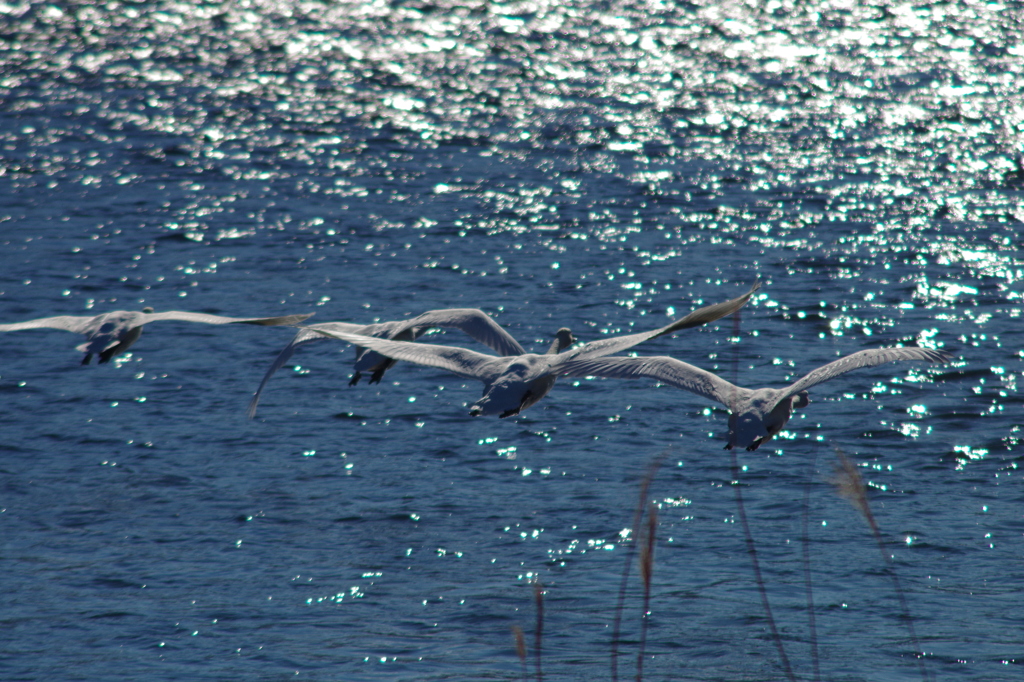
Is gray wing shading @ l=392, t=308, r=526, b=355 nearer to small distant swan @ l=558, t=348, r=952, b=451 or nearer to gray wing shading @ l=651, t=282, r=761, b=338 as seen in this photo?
small distant swan @ l=558, t=348, r=952, b=451

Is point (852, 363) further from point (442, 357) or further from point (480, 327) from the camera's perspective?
point (480, 327)

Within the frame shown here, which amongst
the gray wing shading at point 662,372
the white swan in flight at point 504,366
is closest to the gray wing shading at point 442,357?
the white swan in flight at point 504,366

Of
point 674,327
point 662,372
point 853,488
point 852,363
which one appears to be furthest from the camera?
point 662,372

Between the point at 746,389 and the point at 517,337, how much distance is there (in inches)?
626

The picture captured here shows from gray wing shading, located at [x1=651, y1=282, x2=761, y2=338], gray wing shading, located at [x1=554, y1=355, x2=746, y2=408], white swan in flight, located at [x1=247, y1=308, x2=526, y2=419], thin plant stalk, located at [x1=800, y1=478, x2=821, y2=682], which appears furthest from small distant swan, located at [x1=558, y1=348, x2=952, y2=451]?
white swan in flight, located at [x1=247, y1=308, x2=526, y2=419]

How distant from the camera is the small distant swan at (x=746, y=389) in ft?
33.8

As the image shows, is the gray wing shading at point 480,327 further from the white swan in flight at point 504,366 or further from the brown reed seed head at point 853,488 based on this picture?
the brown reed seed head at point 853,488

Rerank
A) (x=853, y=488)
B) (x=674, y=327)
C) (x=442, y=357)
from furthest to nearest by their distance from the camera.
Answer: (x=442, y=357) < (x=674, y=327) < (x=853, y=488)

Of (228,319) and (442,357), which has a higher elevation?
(228,319)

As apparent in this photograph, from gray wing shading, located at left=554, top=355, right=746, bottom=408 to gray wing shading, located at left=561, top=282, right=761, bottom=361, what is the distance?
13cm

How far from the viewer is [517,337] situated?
26938 mm

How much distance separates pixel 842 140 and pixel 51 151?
2737cm

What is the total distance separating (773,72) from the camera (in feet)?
178

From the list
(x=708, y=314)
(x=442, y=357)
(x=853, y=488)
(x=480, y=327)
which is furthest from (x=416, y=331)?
(x=853, y=488)
